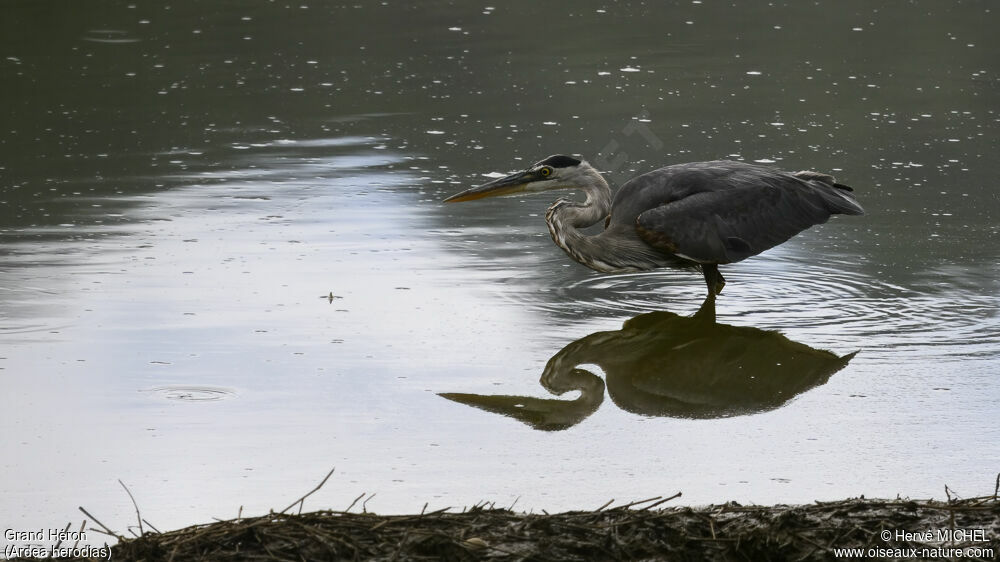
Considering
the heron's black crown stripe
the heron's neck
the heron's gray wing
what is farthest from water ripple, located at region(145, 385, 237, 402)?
the heron's gray wing

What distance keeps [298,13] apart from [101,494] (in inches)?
561

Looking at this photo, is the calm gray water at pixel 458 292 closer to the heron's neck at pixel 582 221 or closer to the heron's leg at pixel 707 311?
the heron's leg at pixel 707 311

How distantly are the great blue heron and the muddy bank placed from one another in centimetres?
349

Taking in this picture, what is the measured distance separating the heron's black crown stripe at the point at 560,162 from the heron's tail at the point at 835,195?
1376mm

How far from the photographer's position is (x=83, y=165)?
10727 mm

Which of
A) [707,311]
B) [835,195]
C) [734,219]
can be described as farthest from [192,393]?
[835,195]

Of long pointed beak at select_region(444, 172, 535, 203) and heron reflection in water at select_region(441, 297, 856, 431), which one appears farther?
long pointed beak at select_region(444, 172, 535, 203)

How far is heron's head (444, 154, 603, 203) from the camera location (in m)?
7.62

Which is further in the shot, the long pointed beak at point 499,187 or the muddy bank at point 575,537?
the long pointed beak at point 499,187

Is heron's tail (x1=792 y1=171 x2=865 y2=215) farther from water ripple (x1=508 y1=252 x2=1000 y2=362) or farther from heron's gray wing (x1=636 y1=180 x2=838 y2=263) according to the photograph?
water ripple (x1=508 y1=252 x2=1000 y2=362)

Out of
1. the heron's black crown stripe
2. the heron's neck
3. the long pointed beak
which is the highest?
the heron's black crown stripe

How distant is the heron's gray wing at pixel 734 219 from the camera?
7.36 meters

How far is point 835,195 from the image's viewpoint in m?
7.80

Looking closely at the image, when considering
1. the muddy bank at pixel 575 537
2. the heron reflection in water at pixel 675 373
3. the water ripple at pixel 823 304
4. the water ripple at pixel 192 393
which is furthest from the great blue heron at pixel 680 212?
the muddy bank at pixel 575 537
